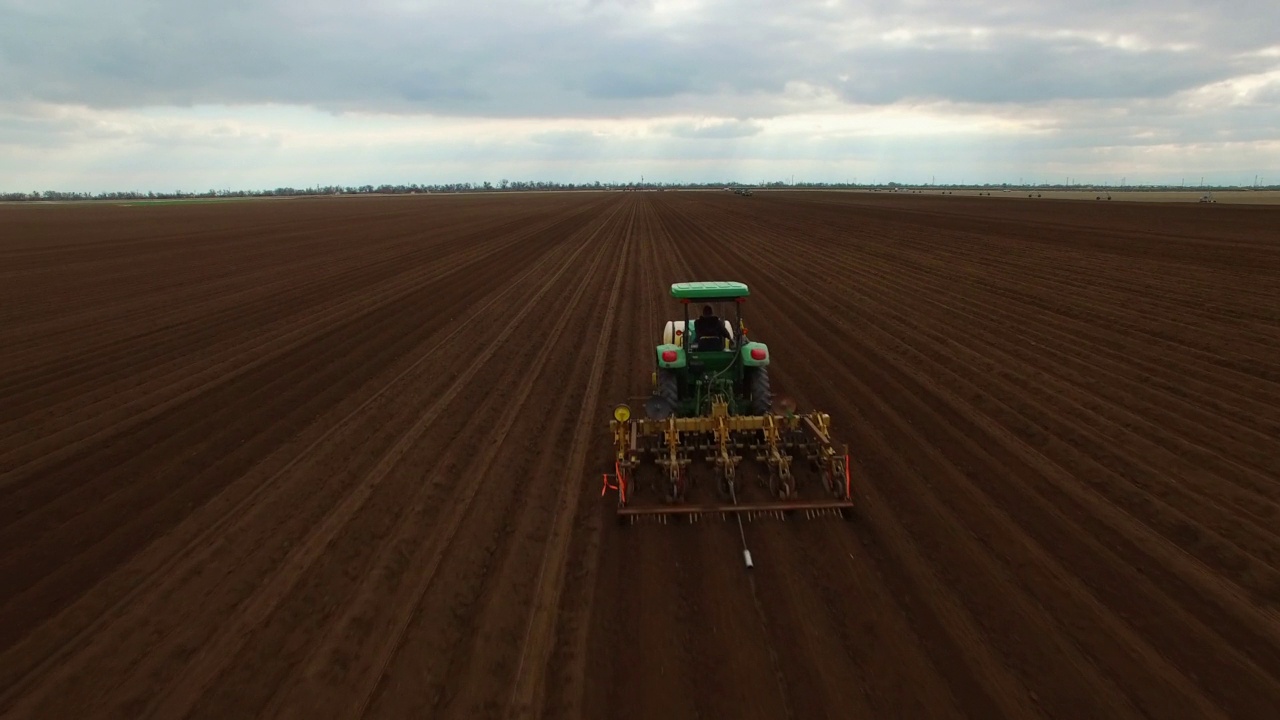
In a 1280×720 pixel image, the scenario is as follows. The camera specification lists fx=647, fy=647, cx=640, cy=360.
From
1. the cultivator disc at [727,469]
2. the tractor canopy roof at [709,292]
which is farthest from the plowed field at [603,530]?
the tractor canopy roof at [709,292]

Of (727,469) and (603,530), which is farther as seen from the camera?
(727,469)

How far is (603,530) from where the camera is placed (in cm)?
623

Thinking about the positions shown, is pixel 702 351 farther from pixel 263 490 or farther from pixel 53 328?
pixel 53 328

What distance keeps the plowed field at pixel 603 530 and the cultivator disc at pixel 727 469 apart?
8.6 inches

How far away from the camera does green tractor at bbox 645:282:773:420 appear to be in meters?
7.67

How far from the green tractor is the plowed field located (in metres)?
1.17

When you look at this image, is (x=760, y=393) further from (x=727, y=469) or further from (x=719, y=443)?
(x=727, y=469)

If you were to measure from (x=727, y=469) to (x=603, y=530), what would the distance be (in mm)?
1374

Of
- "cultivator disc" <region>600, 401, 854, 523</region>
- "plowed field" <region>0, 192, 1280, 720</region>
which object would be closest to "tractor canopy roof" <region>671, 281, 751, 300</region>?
"cultivator disc" <region>600, 401, 854, 523</region>

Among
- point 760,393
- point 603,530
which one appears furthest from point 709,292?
point 603,530

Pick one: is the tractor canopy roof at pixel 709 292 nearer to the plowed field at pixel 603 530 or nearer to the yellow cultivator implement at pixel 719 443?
the yellow cultivator implement at pixel 719 443

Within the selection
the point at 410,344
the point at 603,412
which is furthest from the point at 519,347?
the point at 603,412

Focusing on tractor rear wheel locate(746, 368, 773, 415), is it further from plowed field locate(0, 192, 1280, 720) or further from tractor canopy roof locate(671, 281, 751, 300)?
plowed field locate(0, 192, 1280, 720)

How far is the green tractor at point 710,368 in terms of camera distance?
767cm
